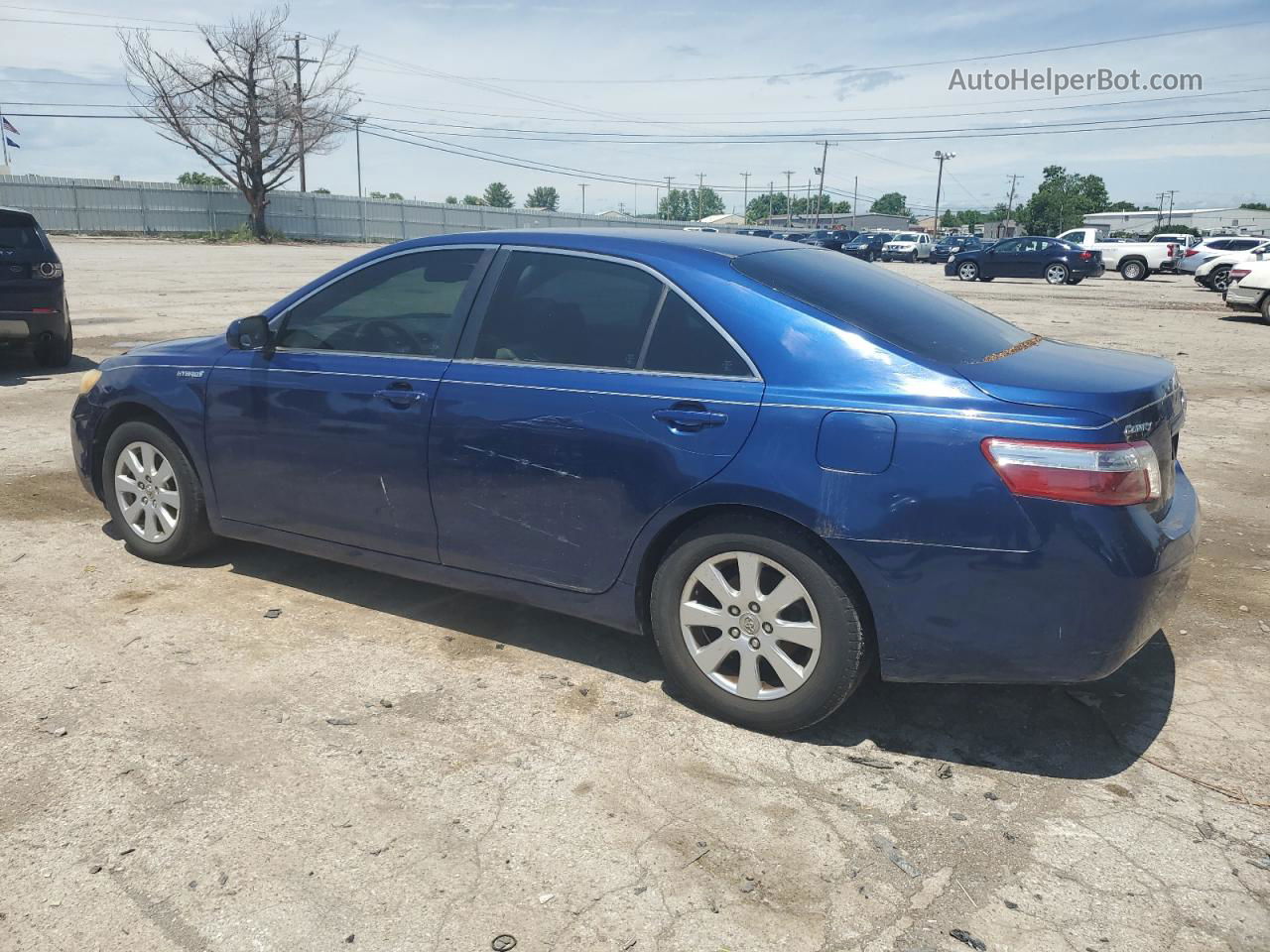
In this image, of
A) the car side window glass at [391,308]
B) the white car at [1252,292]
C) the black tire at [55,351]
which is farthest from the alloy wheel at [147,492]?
the white car at [1252,292]

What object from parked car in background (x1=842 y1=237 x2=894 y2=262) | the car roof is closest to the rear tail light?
the car roof

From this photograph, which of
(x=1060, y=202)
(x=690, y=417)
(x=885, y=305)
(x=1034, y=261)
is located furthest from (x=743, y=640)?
(x=1060, y=202)

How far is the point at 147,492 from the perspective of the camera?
5.03m

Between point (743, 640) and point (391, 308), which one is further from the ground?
point (391, 308)

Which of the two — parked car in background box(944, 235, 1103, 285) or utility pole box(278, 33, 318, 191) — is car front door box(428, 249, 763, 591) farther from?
utility pole box(278, 33, 318, 191)

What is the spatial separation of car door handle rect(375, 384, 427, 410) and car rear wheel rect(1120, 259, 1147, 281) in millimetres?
40317

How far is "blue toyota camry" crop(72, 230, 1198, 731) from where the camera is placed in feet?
10.1

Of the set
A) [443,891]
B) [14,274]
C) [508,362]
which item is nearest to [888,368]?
[508,362]

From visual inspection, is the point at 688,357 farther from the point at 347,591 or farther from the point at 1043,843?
the point at 347,591

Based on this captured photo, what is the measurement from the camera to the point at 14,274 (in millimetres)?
9906

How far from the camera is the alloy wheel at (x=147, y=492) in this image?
4941mm

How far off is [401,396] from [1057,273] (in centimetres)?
3346

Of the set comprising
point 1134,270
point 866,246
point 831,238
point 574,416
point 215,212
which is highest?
point 215,212

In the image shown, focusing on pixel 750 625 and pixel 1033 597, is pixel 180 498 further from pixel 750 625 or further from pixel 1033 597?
pixel 1033 597
